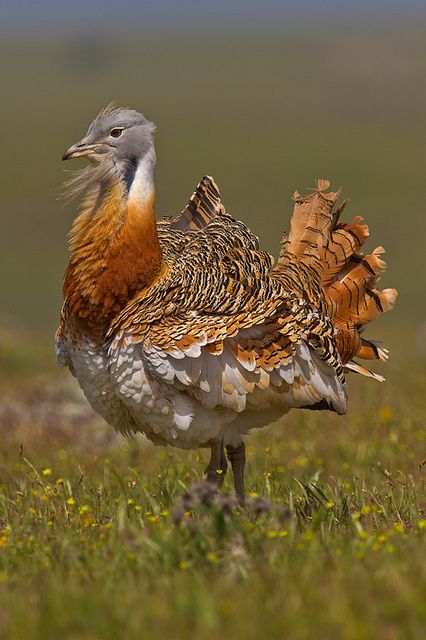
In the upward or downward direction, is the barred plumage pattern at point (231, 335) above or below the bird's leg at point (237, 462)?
above

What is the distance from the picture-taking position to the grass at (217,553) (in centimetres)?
324

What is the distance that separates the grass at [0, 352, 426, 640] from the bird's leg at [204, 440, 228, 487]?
0.18 metres

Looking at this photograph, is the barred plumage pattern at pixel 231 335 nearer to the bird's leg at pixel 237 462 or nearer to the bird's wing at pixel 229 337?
the bird's wing at pixel 229 337

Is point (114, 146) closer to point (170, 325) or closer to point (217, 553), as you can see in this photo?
point (170, 325)

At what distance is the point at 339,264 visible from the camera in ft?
20.2

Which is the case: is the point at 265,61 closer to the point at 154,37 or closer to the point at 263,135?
the point at 154,37

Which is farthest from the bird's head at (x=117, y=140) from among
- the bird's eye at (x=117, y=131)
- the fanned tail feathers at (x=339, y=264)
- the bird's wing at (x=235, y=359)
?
the fanned tail feathers at (x=339, y=264)

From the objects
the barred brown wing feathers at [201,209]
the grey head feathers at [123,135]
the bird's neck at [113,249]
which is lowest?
the bird's neck at [113,249]

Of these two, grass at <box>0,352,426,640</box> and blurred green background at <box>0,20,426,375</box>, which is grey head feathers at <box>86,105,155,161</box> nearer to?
grass at <box>0,352,426,640</box>

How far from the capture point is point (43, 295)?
30.2m

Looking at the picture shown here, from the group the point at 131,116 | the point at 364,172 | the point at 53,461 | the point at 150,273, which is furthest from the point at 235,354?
the point at 364,172

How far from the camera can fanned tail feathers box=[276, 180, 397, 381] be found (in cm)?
612

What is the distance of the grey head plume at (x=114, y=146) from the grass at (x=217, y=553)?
1540 mm

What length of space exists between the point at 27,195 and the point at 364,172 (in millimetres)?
15102
